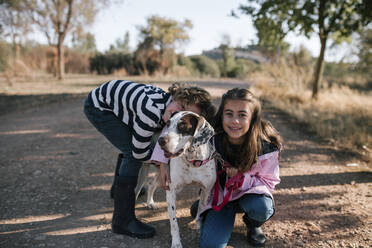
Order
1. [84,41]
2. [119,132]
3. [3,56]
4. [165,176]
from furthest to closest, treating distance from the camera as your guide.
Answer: [84,41]
[3,56]
[119,132]
[165,176]

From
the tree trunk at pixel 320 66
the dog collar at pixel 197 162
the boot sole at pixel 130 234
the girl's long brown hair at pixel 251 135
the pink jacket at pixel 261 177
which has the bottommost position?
the boot sole at pixel 130 234

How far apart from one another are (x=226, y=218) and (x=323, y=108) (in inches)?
242

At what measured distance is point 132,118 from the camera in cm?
257

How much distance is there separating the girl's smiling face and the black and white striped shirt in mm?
556

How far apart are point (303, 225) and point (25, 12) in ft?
47.9

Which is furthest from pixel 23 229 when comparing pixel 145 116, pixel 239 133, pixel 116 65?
pixel 116 65

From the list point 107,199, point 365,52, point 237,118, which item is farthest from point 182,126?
point 365,52

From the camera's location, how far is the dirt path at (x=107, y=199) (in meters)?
2.53

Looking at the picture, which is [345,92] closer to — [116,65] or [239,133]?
[239,133]

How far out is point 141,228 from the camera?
257 centimetres

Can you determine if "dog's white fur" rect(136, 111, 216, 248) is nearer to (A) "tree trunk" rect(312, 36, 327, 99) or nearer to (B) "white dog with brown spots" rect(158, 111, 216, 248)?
(B) "white dog with brown spots" rect(158, 111, 216, 248)

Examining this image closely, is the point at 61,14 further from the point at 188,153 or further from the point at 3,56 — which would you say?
the point at 188,153

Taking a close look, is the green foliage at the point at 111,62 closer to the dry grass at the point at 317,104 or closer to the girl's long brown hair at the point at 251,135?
the dry grass at the point at 317,104

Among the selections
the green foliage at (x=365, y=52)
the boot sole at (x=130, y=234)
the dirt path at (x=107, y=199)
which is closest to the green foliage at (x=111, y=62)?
the green foliage at (x=365, y=52)
